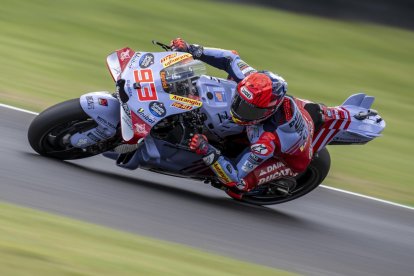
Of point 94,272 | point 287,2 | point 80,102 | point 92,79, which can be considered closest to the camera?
point 94,272

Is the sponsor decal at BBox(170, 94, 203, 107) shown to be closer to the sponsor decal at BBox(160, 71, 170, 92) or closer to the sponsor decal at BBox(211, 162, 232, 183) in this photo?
the sponsor decal at BBox(160, 71, 170, 92)

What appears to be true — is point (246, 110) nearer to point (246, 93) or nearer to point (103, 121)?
point (246, 93)

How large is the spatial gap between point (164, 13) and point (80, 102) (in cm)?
699

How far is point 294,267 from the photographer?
6594 mm

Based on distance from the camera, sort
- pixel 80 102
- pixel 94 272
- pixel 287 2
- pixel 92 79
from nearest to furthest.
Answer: pixel 94 272, pixel 80 102, pixel 92 79, pixel 287 2

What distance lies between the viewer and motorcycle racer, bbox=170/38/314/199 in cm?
691

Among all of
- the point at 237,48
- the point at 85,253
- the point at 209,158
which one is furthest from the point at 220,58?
the point at 237,48

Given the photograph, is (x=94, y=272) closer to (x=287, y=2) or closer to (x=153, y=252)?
(x=153, y=252)

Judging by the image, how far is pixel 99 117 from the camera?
7043mm

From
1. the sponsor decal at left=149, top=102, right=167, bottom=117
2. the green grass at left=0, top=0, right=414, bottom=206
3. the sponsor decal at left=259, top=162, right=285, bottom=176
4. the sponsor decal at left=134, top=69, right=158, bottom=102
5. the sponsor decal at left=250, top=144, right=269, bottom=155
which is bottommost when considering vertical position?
the green grass at left=0, top=0, right=414, bottom=206

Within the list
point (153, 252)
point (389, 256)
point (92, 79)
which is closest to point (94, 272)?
point (153, 252)

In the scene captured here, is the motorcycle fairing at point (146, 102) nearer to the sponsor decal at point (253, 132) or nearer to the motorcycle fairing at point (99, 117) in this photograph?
the motorcycle fairing at point (99, 117)

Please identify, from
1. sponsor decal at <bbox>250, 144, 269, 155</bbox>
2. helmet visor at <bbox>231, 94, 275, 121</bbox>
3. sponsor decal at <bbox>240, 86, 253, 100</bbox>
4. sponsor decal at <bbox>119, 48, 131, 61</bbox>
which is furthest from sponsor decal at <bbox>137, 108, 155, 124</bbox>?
sponsor decal at <bbox>250, 144, 269, 155</bbox>

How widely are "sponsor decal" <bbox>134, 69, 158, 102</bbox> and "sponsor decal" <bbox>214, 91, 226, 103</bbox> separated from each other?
1.88ft
